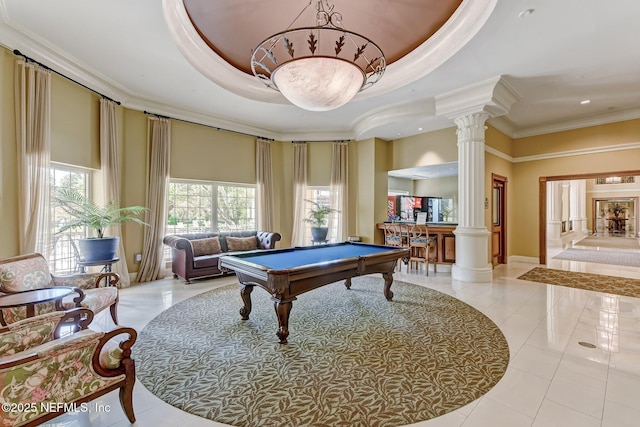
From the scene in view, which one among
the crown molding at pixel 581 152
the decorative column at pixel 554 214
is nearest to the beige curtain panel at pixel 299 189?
the crown molding at pixel 581 152

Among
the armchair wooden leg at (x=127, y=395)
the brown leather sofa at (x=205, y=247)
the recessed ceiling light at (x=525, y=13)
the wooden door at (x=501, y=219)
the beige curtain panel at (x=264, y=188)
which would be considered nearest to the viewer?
the armchair wooden leg at (x=127, y=395)

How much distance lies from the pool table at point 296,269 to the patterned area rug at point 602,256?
277 inches

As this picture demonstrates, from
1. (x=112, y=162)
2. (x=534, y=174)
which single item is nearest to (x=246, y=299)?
(x=112, y=162)

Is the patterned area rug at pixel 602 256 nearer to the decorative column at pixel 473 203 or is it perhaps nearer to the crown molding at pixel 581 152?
the crown molding at pixel 581 152

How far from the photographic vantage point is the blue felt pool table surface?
135 inches

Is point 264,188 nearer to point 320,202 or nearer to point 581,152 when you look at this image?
point 320,202

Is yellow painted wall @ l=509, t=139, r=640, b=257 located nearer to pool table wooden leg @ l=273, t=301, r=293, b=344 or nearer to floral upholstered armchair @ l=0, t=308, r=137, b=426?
pool table wooden leg @ l=273, t=301, r=293, b=344

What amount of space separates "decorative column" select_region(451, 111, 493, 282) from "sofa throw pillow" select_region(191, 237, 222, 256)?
17.1 ft

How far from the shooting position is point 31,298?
2.44 m

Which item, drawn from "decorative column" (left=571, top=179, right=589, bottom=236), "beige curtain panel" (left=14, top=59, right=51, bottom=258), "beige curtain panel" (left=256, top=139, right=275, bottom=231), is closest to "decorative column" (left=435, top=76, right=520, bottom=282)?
"beige curtain panel" (left=256, top=139, right=275, bottom=231)

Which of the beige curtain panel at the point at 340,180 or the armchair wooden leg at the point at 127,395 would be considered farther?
the beige curtain panel at the point at 340,180

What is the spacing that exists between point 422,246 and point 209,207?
5182 mm

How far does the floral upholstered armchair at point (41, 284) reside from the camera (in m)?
2.71

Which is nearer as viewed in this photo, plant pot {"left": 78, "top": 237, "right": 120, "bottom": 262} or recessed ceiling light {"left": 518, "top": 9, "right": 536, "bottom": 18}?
recessed ceiling light {"left": 518, "top": 9, "right": 536, "bottom": 18}
